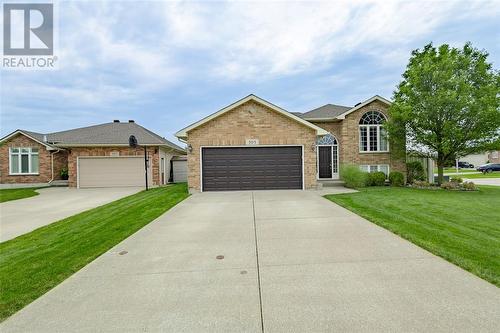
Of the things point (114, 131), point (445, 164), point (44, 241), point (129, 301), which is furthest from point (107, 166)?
point (445, 164)

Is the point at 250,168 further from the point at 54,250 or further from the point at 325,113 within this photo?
the point at 54,250

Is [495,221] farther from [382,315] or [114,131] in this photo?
[114,131]

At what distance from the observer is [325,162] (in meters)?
17.8

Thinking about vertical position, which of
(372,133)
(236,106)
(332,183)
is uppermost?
(236,106)

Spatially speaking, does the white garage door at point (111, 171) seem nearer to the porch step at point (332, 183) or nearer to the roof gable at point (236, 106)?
the roof gable at point (236, 106)

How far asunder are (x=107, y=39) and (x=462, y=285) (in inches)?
686

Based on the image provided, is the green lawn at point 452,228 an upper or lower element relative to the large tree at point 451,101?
lower

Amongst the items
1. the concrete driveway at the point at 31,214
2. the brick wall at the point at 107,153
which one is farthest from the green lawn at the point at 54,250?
the brick wall at the point at 107,153

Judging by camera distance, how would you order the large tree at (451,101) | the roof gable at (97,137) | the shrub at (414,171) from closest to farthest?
the large tree at (451,101), the shrub at (414,171), the roof gable at (97,137)

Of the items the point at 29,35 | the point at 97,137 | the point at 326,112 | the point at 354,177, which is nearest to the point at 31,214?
the point at 29,35

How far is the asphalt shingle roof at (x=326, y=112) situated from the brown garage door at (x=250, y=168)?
591 centimetres

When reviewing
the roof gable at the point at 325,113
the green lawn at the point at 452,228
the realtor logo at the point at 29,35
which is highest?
the realtor logo at the point at 29,35

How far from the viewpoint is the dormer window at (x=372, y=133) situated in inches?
669

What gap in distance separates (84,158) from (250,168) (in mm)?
12192
